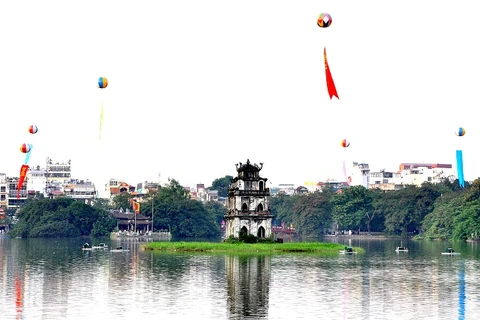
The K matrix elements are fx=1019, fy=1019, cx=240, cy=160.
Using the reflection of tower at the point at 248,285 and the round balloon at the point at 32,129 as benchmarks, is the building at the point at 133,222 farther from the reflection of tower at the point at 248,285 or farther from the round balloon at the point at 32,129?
the reflection of tower at the point at 248,285

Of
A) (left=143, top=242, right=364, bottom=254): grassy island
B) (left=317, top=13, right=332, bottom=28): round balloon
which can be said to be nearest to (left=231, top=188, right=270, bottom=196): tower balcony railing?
(left=143, top=242, right=364, bottom=254): grassy island

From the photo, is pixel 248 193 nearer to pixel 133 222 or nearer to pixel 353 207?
pixel 133 222

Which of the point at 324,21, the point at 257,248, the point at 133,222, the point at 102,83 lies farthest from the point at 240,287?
the point at 133,222

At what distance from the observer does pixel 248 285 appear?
5775cm

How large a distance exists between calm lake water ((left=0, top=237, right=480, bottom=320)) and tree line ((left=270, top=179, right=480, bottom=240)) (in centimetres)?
5617

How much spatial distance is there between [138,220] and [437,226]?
1936 inches

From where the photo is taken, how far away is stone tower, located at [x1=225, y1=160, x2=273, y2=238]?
98.5m

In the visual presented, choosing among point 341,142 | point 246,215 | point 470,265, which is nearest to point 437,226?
point 341,142

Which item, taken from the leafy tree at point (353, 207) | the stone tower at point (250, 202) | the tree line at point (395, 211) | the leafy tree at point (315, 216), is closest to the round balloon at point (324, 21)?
the stone tower at point (250, 202)

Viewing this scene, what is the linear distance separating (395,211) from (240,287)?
10480cm

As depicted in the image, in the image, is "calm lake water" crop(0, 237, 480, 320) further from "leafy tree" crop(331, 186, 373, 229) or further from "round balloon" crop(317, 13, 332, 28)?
"leafy tree" crop(331, 186, 373, 229)

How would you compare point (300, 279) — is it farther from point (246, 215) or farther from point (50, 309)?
point (246, 215)

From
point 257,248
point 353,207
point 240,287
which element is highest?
point 353,207

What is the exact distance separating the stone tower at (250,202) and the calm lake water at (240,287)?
12.1 meters
